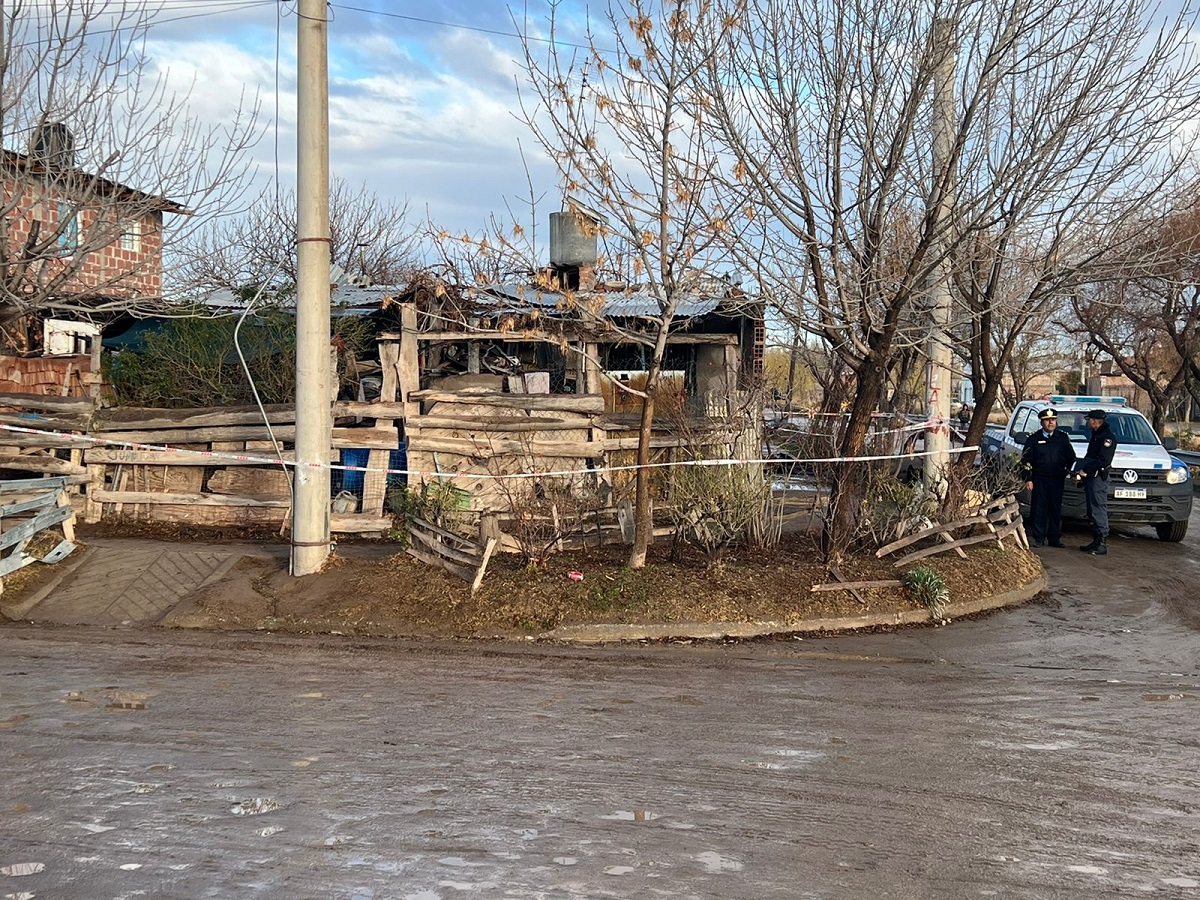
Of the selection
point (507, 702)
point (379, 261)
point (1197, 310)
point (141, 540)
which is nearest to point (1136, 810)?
point (507, 702)

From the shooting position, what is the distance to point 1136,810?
5.27 m

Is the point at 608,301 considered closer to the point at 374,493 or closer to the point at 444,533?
the point at 444,533

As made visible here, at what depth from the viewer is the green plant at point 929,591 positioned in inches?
387

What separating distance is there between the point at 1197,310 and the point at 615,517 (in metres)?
20.1

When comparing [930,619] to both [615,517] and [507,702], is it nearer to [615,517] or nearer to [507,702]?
[615,517]

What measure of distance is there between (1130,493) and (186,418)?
12.1 m

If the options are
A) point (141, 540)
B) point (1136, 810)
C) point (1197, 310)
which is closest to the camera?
point (1136, 810)

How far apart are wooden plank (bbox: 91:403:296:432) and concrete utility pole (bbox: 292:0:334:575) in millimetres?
3484

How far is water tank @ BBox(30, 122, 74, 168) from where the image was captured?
427 inches

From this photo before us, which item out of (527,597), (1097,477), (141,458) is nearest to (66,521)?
(141,458)

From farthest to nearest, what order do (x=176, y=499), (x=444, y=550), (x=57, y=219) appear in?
(x=176, y=499), (x=57, y=219), (x=444, y=550)

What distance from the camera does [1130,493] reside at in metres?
14.7

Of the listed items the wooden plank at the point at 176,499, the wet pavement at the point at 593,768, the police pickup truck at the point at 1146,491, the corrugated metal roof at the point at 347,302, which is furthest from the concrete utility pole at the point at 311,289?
the police pickup truck at the point at 1146,491

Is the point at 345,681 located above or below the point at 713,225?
below
